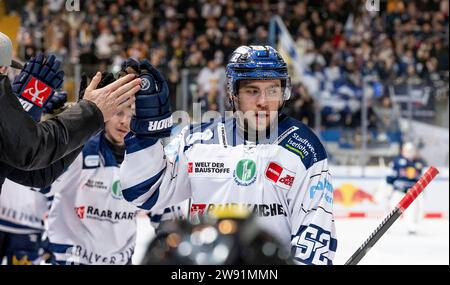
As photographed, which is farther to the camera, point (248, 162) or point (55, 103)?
point (55, 103)

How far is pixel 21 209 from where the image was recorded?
4898 millimetres

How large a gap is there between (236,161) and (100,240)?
1461 mm

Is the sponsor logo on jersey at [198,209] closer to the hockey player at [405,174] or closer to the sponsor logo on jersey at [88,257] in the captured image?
the sponsor logo on jersey at [88,257]

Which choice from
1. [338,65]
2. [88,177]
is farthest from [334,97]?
[88,177]

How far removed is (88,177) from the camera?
157 inches

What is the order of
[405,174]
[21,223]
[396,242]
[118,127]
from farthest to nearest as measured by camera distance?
[405,174], [396,242], [21,223], [118,127]

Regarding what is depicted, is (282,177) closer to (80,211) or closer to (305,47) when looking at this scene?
(80,211)

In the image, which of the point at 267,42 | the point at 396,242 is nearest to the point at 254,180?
the point at 396,242

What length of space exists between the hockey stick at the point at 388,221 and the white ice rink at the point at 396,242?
2.93 m

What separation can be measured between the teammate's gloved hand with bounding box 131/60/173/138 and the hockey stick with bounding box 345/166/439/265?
760 millimetres

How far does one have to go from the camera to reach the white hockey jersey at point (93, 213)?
13.0 ft

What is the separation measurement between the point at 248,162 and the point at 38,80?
776 millimetres

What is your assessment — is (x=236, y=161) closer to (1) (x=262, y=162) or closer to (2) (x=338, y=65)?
(1) (x=262, y=162)
